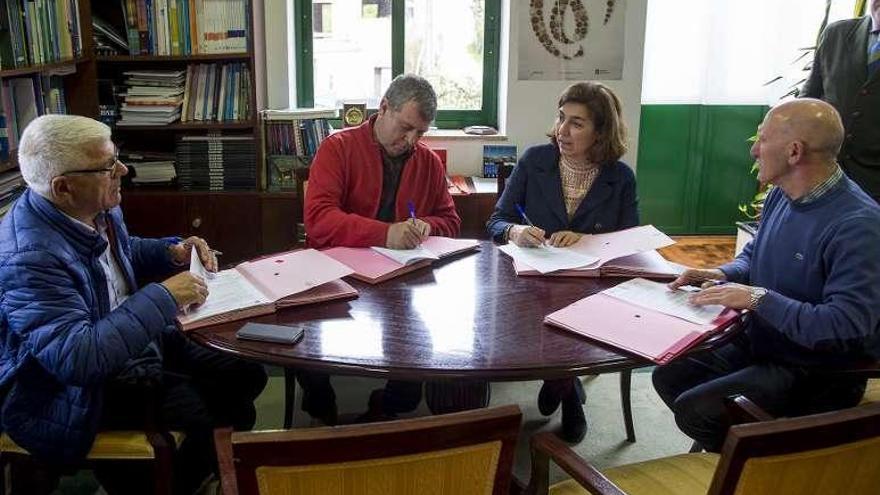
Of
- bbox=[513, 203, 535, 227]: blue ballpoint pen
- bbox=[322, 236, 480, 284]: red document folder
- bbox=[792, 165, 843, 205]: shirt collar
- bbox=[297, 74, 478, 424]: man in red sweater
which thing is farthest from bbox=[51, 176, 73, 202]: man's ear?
bbox=[792, 165, 843, 205]: shirt collar

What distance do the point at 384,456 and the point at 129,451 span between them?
84 cm

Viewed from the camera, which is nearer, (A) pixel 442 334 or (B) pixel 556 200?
(A) pixel 442 334

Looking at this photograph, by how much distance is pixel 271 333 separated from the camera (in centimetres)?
165

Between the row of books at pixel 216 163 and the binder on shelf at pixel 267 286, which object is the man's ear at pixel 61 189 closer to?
the binder on shelf at pixel 267 286

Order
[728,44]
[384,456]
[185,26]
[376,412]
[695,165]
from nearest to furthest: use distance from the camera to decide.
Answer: [384,456]
[376,412]
[185,26]
[728,44]
[695,165]

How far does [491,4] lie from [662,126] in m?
1.40

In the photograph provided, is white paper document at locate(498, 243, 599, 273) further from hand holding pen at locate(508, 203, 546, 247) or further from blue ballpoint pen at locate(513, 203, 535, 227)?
blue ballpoint pen at locate(513, 203, 535, 227)

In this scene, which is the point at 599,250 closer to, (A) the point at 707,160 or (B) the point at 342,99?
(B) the point at 342,99

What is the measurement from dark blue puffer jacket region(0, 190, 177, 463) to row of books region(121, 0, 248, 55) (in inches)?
73.2

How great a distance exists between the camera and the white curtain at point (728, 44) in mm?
4391

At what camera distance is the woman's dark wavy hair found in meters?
2.43

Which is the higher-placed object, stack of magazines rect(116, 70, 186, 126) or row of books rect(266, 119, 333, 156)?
stack of magazines rect(116, 70, 186, 126)

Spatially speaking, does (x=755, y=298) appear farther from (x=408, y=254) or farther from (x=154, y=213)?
(x=154, y=213)

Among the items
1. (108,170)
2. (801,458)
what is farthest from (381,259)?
(801,458)
